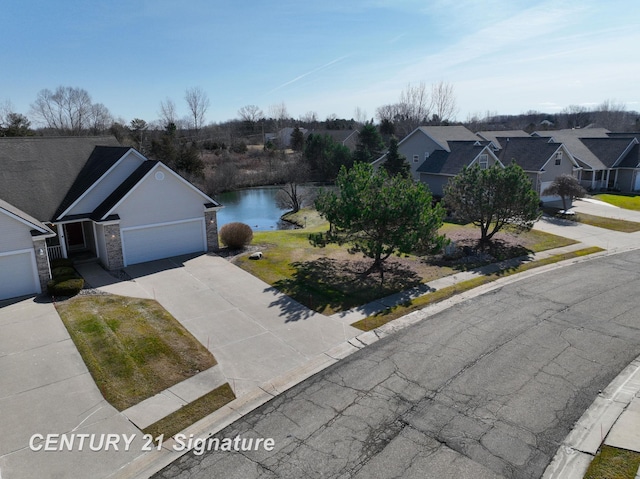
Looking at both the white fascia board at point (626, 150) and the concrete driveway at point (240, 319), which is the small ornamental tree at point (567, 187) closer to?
the white fascia board at point (626, 150)

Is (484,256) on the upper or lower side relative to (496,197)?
lower

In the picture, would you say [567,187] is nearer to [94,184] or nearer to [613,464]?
[613,464]

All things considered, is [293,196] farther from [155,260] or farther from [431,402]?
[431,402]

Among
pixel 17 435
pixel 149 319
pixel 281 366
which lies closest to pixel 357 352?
pixel 281 366

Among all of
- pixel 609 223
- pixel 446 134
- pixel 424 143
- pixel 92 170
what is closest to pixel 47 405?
pixel 92 170

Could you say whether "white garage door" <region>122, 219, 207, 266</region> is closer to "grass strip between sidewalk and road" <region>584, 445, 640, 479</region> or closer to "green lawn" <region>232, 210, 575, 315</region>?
"green lawn" <region>232, 210, 575, 315</region>

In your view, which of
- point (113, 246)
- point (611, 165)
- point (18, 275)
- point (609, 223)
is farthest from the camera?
point (611, 165)
